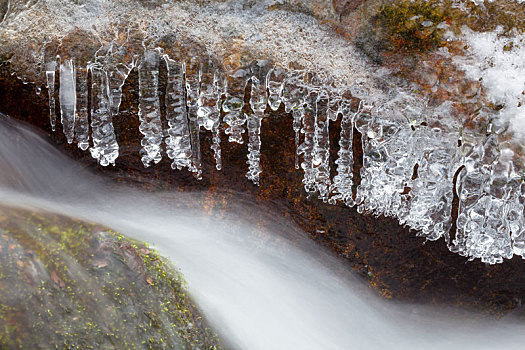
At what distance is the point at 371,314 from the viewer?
146 inches

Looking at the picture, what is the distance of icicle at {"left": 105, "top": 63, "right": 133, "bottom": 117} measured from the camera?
10.1 ft

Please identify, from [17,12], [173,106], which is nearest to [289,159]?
[173,106]

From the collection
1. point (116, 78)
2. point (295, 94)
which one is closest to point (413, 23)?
point (295, 94)

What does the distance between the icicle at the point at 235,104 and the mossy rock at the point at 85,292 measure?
1.13m

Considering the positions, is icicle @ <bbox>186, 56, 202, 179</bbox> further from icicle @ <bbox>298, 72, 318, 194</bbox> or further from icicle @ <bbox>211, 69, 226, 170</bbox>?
icicle @ <bbox>298, 72, 318, 194</bbox>

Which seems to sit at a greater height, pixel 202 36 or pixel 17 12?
pixel 17 12

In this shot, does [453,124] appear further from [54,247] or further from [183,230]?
[54,247]

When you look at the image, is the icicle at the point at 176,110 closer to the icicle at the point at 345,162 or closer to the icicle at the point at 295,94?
the icicle at the point at 295,94

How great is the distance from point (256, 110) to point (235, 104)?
17 cm

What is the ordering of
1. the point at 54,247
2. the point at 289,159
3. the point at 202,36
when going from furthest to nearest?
the point at 289,159 → the point at 202,36 → the point at 54,247

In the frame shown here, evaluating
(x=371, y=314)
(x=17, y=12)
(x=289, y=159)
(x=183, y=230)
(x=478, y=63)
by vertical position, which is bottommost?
(x=371, y=314)

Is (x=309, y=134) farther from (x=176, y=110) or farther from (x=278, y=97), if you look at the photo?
(x=176, y=110)

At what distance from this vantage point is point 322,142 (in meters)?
3.14

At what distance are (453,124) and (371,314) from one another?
6.01 feet
